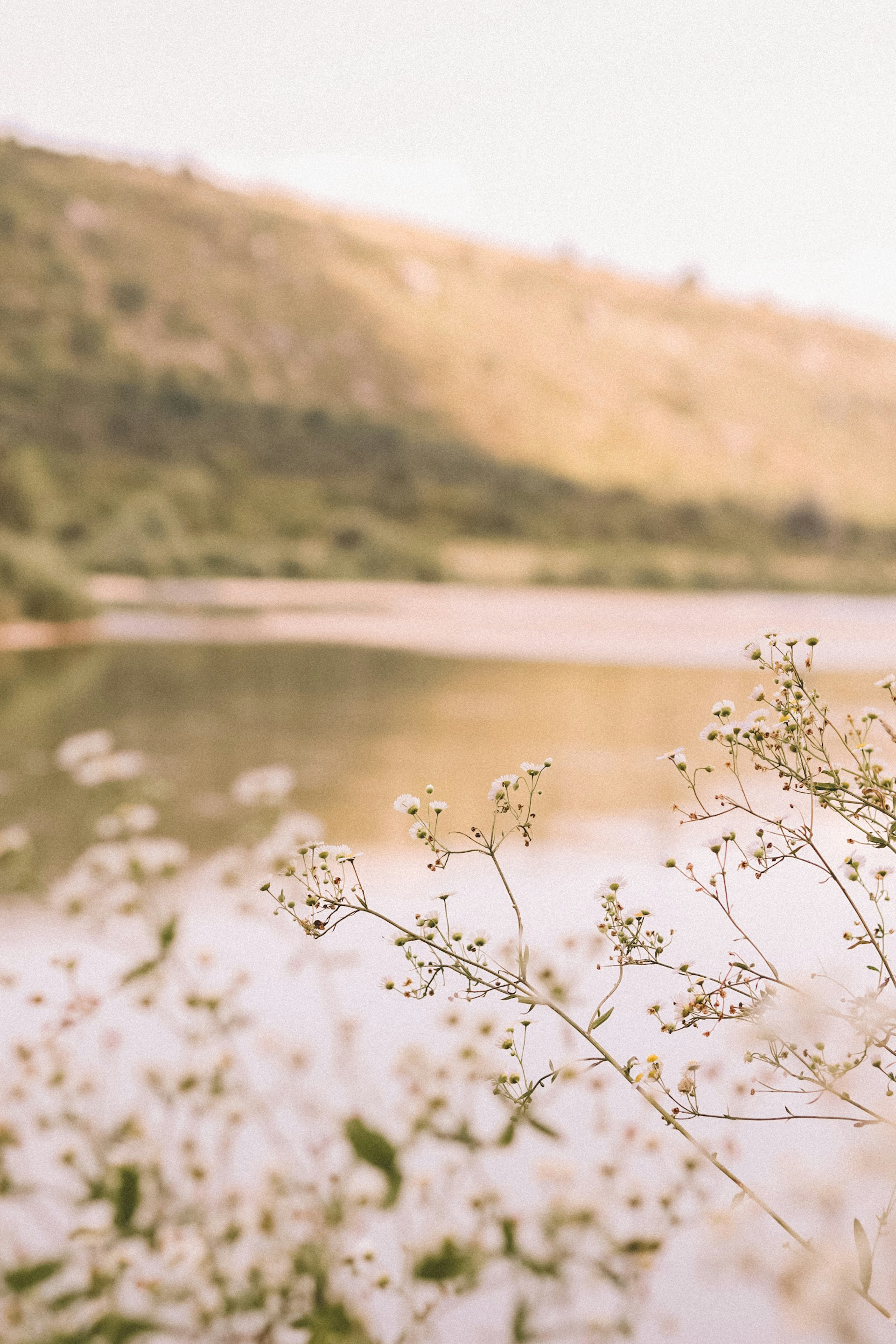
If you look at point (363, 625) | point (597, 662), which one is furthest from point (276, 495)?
point (597, 662)

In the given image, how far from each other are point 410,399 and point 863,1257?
3752 inches

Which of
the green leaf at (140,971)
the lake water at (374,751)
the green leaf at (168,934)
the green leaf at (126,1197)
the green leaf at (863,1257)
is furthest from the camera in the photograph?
the lake water at (374,751)

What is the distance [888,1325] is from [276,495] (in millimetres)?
61323

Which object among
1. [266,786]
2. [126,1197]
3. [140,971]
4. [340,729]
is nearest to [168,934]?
[140,971]

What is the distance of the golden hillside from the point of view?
290 ft

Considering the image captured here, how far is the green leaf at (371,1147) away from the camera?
180 cm

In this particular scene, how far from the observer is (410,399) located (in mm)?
94688

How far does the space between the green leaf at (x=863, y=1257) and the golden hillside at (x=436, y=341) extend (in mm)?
79608

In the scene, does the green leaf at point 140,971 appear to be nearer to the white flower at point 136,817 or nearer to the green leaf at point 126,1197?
the green leaf at point 126,1197

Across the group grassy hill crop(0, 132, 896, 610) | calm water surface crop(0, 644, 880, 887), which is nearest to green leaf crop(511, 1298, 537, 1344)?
calm water surface crop(0, 644, 880, 887)

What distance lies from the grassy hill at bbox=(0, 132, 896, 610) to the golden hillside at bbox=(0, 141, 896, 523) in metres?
0.23

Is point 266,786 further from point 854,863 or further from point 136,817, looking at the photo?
point 854,863

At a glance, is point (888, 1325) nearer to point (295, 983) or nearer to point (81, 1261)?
point (81, 1261)

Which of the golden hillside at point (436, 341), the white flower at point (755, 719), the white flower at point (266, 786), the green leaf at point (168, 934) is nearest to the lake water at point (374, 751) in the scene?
the white flower at point (266, 786)
